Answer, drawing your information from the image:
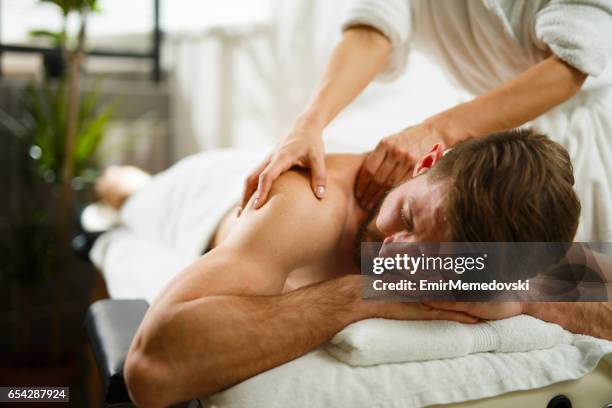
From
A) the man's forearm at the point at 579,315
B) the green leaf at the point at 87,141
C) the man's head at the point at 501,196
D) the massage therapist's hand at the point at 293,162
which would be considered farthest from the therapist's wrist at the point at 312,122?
the green leaf at the point at 87,141

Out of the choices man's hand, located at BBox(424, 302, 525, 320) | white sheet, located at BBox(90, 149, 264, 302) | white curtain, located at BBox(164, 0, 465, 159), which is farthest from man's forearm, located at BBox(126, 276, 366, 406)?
white curtain, located at BBox(164, 0, 465, 159)

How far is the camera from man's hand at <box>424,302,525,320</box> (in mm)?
723

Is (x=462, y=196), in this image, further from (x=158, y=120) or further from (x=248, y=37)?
(x=158, y=120)

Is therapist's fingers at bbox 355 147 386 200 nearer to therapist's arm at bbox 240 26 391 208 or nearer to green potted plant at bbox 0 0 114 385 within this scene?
therapist's arm at bbox 240 26 391 208

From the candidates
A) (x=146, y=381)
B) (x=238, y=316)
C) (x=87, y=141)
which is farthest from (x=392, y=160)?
(x=87, y=141)

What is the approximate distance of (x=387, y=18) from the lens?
1.08 meters

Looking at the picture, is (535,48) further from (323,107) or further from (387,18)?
(323,107)

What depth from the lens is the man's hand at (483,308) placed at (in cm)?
72

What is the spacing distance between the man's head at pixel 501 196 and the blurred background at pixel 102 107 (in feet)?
2.62

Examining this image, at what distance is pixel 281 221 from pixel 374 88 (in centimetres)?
97

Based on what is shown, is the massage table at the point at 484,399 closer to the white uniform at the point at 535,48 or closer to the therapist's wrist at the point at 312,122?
the white uniform at the point at 535,48

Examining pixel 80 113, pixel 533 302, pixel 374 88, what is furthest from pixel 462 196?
pixel 80 113

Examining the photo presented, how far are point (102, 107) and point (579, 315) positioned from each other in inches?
81.8

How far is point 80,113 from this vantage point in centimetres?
208
